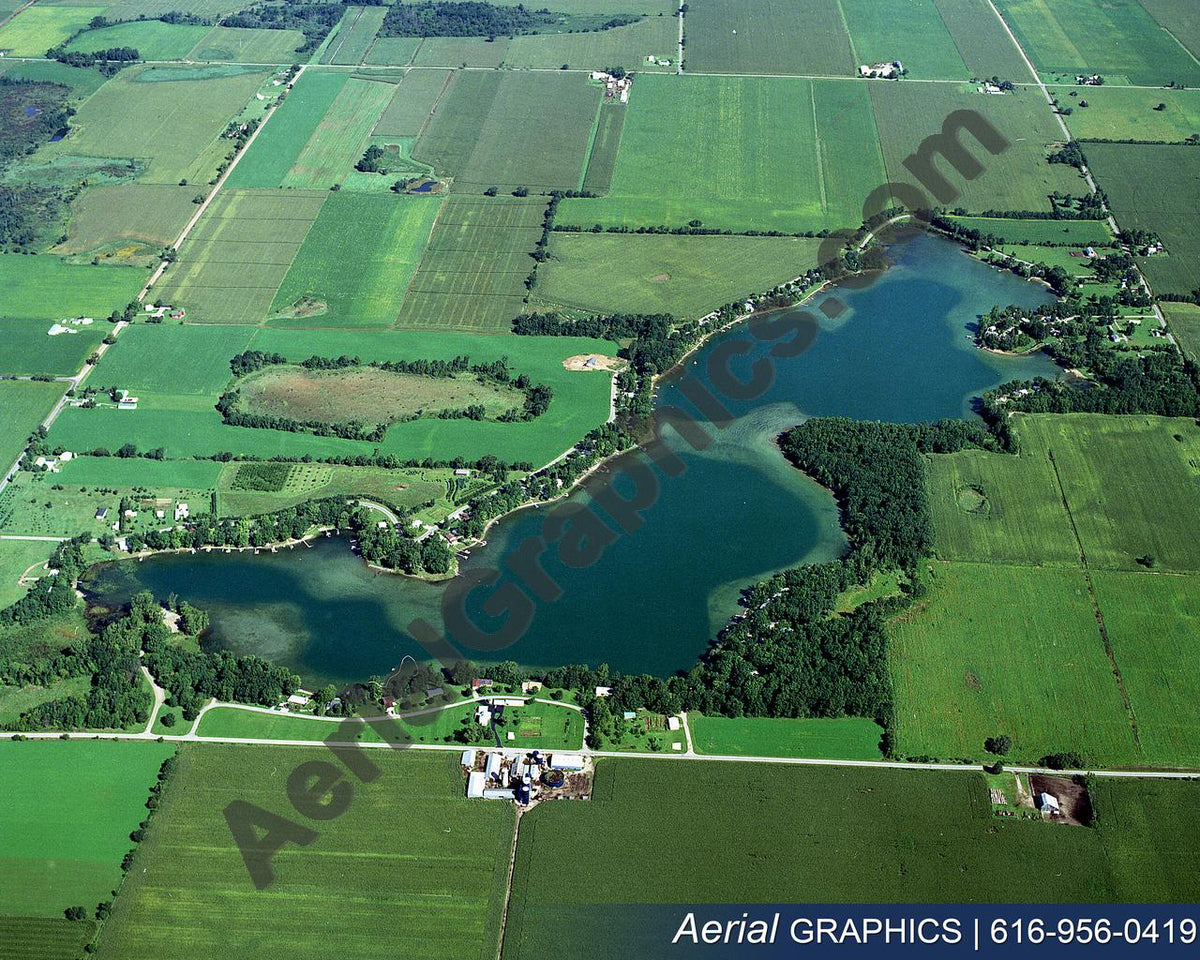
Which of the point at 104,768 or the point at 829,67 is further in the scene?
the point at 829,67

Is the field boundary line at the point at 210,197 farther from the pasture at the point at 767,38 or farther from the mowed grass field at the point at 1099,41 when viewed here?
the mowed grass field at the point at 1099,41

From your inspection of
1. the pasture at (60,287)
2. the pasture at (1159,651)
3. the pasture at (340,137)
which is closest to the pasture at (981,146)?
the pasture at (1159,651)

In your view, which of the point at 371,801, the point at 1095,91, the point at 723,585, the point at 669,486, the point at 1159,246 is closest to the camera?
the point at 371,801

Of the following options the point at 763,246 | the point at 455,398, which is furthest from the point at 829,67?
the point at 455,398

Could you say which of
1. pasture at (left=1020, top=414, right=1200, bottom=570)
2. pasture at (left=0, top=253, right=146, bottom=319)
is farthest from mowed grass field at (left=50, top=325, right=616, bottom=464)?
pasture at (left=1020, top=414, right=1200, bottom=570)

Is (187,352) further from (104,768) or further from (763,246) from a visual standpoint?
(763,246)

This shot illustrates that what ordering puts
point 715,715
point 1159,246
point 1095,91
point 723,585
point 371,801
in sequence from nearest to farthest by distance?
point 371,801 → point 715,715 → point 723,585 → point 1159,246 → point 1095,91
